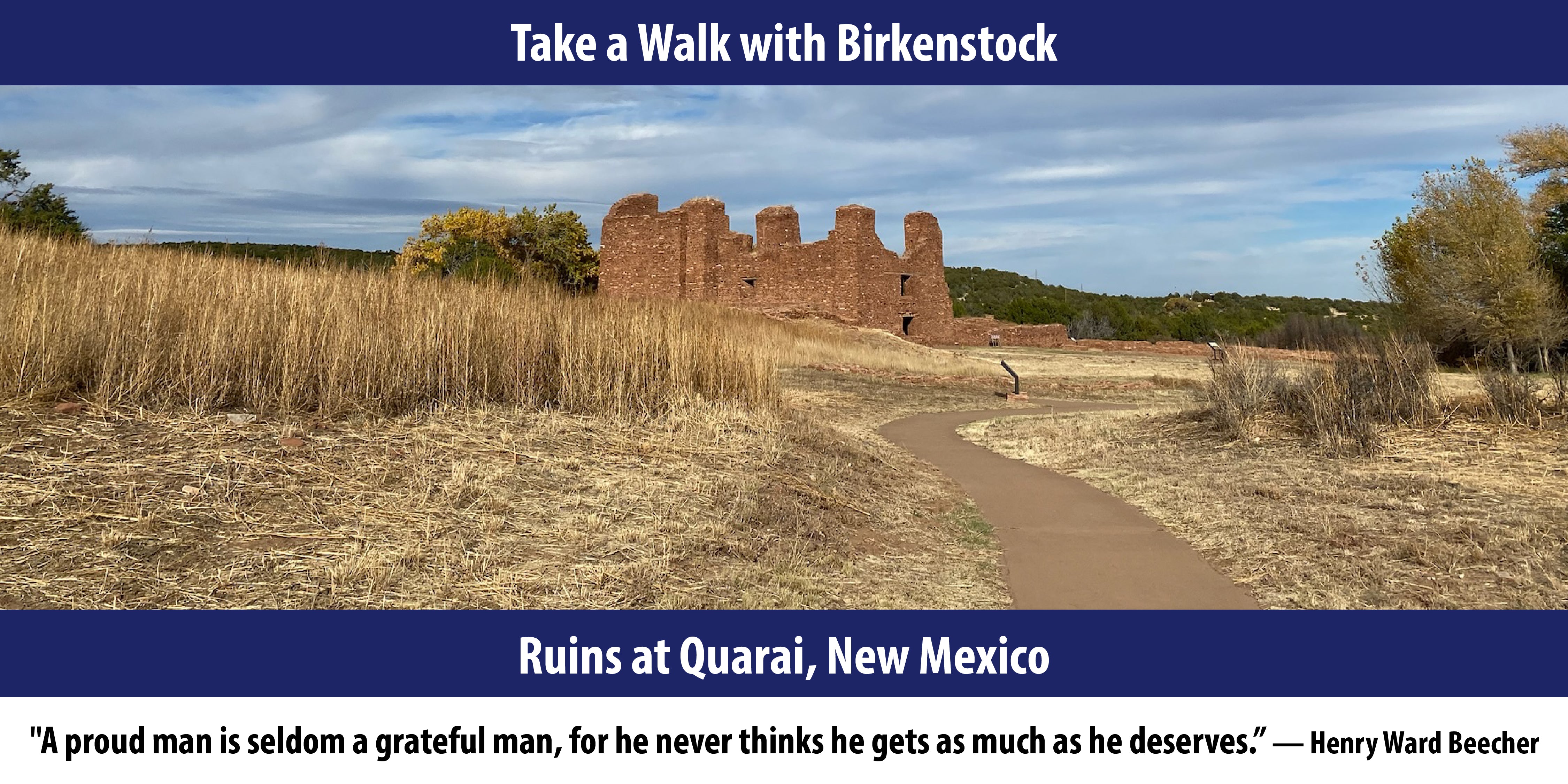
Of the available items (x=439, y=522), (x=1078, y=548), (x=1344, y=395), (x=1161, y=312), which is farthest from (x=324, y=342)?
(x=1161, y=312)

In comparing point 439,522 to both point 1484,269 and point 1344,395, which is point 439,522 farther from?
point 1484,269

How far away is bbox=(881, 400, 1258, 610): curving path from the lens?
5719 mm

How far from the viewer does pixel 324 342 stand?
24.7ft

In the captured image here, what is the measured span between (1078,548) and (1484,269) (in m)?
28.2

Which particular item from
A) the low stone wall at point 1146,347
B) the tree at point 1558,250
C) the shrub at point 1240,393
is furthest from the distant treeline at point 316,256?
the tree at point 1558,250

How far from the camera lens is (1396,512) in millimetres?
7387

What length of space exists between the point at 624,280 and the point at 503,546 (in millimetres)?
31924

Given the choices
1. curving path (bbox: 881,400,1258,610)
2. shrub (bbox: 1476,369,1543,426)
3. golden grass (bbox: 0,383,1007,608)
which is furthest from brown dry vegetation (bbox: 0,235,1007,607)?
shrub (bbox: 1476,369,1543,426)

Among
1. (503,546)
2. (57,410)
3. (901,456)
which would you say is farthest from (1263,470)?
(57,410)

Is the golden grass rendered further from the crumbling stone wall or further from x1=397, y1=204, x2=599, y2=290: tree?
x1=397, y1=204, x2=599, y2=290: tree

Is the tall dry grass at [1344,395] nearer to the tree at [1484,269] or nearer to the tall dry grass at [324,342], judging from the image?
the tall dry grass at [324,342]

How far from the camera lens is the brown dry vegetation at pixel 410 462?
5.12 metres

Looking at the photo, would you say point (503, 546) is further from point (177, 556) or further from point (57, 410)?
A: point (57, 410)

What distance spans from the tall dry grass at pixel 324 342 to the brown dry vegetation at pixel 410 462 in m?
0.02
